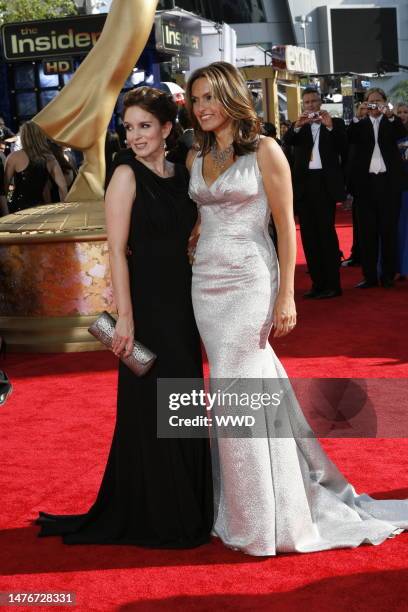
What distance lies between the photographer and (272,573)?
12.2 ft

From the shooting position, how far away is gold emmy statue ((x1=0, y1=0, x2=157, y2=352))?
797 centimetres

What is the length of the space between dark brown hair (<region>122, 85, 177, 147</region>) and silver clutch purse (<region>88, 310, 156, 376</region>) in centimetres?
75

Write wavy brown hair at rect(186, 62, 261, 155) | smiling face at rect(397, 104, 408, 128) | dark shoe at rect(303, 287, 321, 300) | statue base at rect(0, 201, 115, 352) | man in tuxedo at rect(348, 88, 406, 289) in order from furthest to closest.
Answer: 1. smiling face at rect(397, 104, 408, 128)
2. man in tuxedo at rect(348, 88, 406, 289)
3. dark shoe at rect(303, 287, 321, 300)
4. statue base at rect(0, 201, 115, 352)
5. wavy brown hair at rect(186, 62, 261, 155)

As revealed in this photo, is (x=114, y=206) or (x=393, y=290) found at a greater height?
(x=114, y=206)

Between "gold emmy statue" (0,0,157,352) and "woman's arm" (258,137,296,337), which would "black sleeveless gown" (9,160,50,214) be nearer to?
"gold emmy statue" (0,0,157,352)

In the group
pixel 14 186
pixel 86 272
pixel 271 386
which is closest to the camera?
pixel 271 386

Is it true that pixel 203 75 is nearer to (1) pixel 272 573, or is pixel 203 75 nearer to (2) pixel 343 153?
(1) pixel 272 573

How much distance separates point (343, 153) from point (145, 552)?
6.62 metres

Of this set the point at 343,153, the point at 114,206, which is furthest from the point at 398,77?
the point at 114,206

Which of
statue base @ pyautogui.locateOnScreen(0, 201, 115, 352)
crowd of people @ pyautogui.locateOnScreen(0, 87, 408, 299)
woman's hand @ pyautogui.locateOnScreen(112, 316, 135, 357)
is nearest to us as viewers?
woman's hand @ pyautogui.locateOnScreen(112, 316, 135, 357)

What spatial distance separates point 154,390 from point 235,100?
110cm

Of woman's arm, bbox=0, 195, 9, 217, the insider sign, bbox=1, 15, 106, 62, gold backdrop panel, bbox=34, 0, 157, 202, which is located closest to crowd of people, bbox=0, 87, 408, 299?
woman's arm, bbox=0, 195, 9, 217

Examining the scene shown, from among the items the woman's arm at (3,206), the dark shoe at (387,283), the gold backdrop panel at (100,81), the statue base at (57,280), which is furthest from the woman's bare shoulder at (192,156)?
the woman's arm at (3,206)

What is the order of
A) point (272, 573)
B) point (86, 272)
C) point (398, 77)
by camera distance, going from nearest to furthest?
point (272, 573), point (86, 272), point (398, 77)
